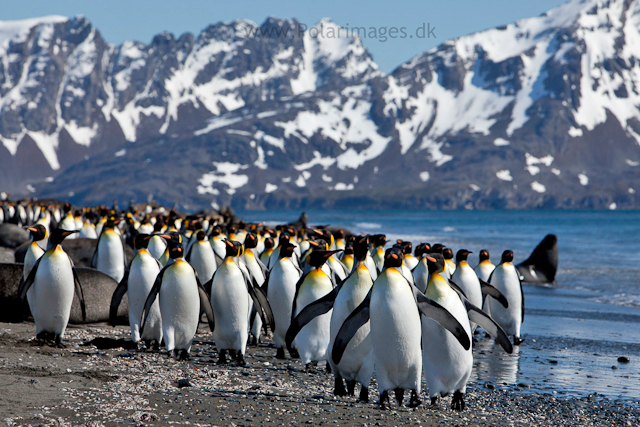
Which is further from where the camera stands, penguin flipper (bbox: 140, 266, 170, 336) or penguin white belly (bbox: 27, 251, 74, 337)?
penguin white belly (bbox: 27, 251, 74, 337)

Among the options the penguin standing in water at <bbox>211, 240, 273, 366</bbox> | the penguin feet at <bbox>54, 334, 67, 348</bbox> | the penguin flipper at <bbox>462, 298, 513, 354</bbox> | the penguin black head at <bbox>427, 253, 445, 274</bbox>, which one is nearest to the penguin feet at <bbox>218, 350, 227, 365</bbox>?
the penguin standing in water at <bbox>211, 240, 273, 366</bbox>

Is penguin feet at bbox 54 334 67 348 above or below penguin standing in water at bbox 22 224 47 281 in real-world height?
below

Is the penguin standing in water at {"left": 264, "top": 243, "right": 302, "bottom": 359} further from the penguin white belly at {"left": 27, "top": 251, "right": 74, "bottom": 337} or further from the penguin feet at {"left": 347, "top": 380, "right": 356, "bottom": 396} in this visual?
the penguin white belly at {"left": 27, "top": 251, "right": 74, "bottom": 337}

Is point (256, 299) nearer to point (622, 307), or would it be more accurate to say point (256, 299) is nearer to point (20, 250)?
point (20, 250)

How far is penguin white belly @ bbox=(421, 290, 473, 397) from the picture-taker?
5953 millimetres

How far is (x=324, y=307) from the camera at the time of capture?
6.55 metres

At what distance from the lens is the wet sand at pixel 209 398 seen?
5.16m

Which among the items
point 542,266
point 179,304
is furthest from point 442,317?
point 542,266

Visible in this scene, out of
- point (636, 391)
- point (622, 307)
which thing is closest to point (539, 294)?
point (622, 307)

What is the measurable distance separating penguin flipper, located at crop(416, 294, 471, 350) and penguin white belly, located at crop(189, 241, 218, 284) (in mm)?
4863

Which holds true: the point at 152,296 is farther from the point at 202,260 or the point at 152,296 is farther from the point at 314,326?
the point at 202,260

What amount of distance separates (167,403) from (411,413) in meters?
1.99

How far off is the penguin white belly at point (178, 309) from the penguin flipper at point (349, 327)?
2231mm

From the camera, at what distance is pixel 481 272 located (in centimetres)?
1083
